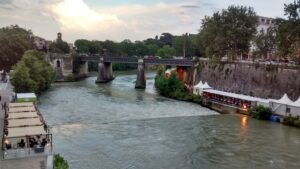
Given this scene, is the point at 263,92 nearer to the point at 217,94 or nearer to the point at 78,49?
the point at 217,94

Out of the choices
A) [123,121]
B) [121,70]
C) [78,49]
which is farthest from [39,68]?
[78,49]

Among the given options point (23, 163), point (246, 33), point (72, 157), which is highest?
point (246, 33)

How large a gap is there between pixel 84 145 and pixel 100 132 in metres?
4.85

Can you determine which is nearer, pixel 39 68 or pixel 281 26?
pixel 281 26

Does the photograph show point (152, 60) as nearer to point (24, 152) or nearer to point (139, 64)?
point (139, 64)

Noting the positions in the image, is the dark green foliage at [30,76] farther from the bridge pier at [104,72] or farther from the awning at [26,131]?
the awning at [26,131]

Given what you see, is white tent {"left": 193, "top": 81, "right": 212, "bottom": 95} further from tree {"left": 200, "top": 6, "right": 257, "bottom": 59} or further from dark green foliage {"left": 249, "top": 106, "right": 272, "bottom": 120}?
dark green foliage {"left": 249, "top": 106, "right": 272, "bottom": 120}

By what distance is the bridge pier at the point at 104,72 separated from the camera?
88.4m

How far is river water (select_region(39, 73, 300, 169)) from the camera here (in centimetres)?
2733

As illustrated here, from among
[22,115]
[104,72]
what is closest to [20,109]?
[22,115]

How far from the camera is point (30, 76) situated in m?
61.7

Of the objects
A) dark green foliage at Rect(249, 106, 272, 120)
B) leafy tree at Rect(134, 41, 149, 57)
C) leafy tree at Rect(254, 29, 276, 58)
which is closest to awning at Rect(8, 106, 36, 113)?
dark green foliage at Rect(249, 106, 272, 120)

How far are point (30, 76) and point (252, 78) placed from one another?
34372 millimetres

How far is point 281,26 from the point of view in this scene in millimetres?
49938
